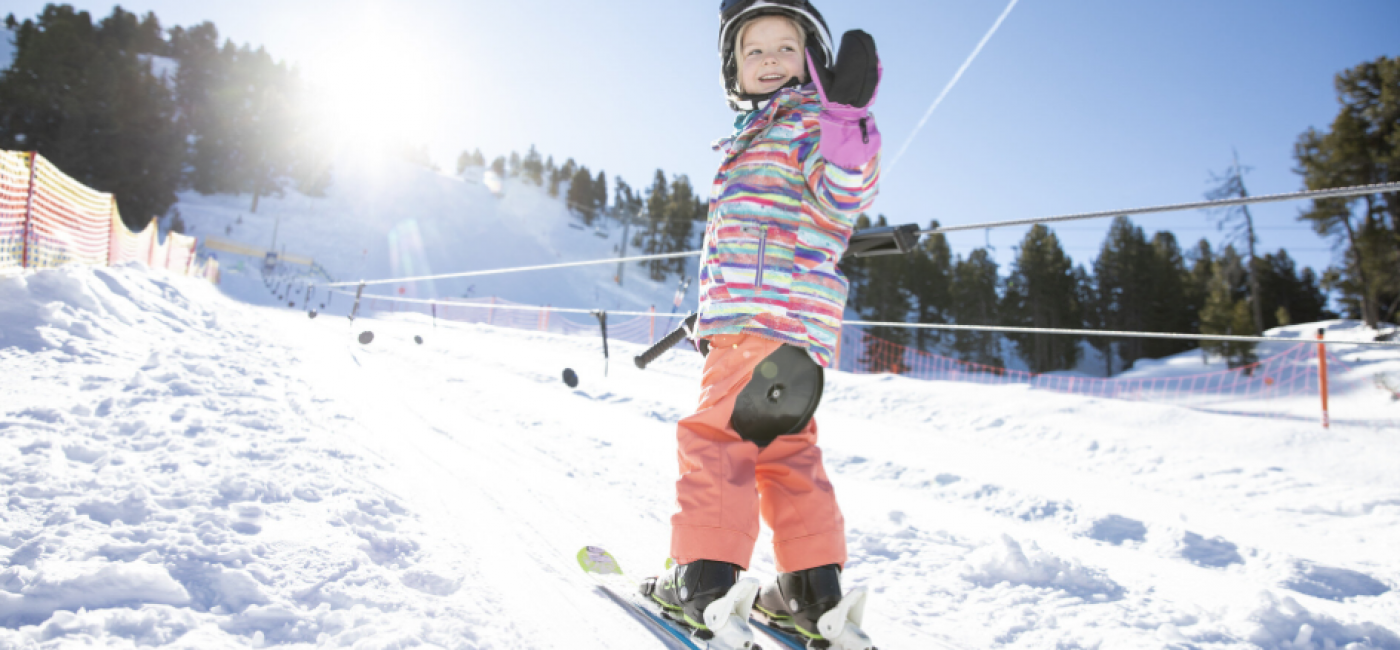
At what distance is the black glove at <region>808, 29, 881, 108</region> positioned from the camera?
1261mm

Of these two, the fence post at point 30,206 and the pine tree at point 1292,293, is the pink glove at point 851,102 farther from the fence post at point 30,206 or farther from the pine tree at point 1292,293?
the pine tree at point 1292,293

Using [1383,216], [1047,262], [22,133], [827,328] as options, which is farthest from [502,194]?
[827,328]

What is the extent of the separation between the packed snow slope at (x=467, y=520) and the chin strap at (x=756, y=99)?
1401 mm

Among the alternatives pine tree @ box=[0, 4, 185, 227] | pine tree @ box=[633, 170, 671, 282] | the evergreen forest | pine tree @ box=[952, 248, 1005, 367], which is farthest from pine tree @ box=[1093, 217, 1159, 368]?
pine tree @ box=[0, 4, 185, 227]

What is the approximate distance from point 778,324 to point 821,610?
2.13ft

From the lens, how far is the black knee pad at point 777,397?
1.37 metres

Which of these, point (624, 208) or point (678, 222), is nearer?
point (678, 222)

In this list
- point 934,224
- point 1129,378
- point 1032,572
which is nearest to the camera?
point 1032,572

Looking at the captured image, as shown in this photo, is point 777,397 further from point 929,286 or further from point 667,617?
point 929,286

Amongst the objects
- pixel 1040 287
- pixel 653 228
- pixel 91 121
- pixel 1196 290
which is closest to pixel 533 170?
pixel 653 228

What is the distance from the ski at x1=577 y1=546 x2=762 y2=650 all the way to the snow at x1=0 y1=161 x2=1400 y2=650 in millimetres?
46

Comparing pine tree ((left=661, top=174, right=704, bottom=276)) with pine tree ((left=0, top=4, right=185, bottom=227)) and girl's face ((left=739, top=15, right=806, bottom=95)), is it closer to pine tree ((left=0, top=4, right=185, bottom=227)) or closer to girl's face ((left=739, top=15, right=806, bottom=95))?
pine tree ((left=0, top=4, right=185, bottom=227))

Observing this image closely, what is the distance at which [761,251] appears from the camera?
1.39 m

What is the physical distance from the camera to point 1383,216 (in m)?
19.1
